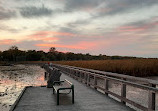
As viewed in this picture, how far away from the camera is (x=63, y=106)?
721 cm

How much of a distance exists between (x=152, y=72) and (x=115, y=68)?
528 centimetres

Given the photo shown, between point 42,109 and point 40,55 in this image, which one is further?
point 40,55

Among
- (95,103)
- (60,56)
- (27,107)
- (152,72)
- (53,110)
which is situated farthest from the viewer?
(60,56)

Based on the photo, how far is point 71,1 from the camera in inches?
989

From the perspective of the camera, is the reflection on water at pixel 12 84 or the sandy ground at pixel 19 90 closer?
the sandy ground at pixel 19 90

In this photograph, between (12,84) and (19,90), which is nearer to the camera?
(19,90)

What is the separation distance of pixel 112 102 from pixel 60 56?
498ft

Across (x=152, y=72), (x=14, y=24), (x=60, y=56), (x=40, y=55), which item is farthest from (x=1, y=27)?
(x=60, y=56)

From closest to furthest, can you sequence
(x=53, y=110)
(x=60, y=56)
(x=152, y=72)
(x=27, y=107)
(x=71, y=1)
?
1. (x=53, y=110)
2. (x=27, y=107)
3. (x=71, y=1)
4. (x=152, y=72)
5. (x=60, y=56)

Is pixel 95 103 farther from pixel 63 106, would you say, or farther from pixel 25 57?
pixel 25 57

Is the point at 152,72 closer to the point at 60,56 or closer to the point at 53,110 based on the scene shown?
the point at 53,110

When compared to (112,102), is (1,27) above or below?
above

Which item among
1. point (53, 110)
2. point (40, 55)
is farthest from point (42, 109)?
point (40, 55)

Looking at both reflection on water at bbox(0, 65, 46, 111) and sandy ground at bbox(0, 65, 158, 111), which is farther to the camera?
reflection on water at bbox(0, 65, 46, 111)
